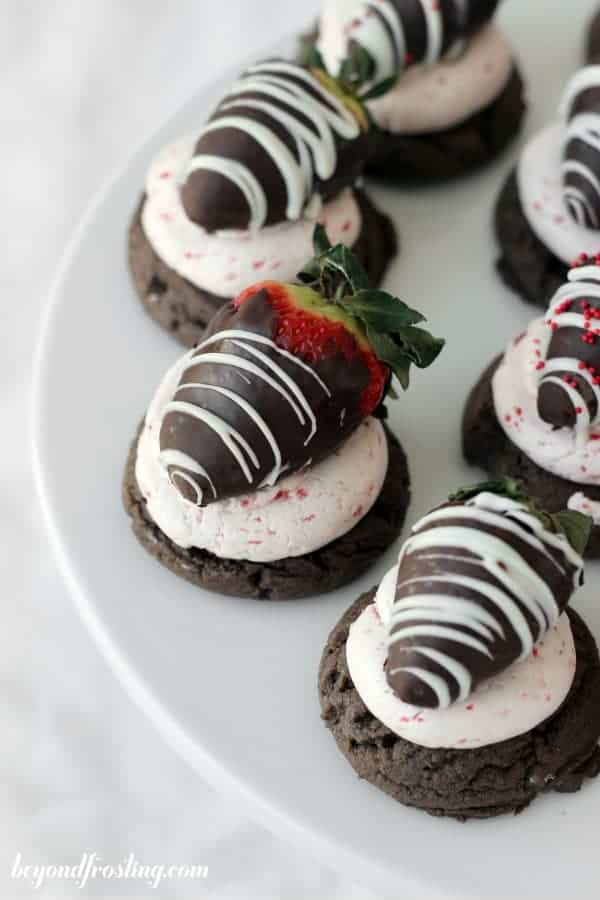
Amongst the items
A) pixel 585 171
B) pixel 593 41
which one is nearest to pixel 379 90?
pixel 585 171

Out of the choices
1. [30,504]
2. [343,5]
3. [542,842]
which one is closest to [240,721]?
[542,842]

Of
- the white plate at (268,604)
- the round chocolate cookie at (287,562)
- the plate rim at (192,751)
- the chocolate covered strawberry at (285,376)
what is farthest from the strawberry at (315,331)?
the plate rim at (192,751)

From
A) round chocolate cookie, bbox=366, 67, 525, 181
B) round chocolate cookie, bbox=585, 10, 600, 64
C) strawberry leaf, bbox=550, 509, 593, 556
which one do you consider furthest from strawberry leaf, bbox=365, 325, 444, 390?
round chocolate cookie, bbox=585, 10, 600, 64

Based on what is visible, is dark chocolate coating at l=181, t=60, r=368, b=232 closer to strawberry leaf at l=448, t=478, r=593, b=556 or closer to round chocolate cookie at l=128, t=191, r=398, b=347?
→ round chocolate cookie at l=128, t=191, r=398, b=347

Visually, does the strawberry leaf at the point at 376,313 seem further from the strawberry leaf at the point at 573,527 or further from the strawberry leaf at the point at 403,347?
the strawberry leaf at the point at 573,527

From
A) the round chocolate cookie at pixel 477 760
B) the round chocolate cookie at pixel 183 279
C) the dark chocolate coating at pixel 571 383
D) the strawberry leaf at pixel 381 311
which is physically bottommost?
the round chocolate cookie at pixel 477 760

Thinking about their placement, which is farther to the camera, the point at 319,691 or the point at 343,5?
the point at 343,5

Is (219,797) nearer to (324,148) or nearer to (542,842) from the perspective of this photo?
(542,842)

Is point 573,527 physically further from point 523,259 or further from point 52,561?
point 52,561
